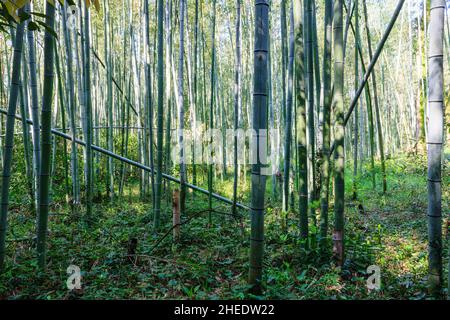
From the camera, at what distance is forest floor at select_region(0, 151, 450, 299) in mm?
2217

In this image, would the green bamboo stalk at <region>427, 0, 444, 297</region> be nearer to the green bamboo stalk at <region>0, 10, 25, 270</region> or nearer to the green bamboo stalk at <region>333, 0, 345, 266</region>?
the green bamboo stalk at <region>333, 0, 345, 266</region>

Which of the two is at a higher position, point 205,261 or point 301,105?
point 301,105

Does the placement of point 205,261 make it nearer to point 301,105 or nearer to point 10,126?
point 301,105

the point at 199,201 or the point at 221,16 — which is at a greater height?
the point at 221,16

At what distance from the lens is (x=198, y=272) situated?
250cm

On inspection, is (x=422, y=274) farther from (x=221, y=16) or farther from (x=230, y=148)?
(x=230, y=148)

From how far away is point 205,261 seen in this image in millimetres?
2834

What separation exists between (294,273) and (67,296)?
4.70ft

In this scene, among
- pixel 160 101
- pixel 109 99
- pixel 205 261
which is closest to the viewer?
pixel 205 261

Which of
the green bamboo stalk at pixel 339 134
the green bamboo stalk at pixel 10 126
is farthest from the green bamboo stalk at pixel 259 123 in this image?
the green bamboo stalk at pixel 10 126

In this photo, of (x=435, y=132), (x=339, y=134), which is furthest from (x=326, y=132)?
(x=435, y=132)

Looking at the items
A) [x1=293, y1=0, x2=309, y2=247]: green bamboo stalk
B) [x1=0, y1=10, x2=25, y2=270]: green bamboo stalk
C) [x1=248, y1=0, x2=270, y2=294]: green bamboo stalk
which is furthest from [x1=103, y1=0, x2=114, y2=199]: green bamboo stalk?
[x1=248, y1=0, x2=270, y2=294]: green bamboo stalk

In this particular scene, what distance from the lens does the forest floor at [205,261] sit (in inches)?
87.3
